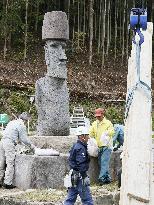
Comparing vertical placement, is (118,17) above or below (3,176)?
above

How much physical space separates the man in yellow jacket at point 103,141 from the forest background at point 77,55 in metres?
12.6

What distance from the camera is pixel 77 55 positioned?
4025cm

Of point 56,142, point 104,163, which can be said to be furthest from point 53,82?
point 104,163

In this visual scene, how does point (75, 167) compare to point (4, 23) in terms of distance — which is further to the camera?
point (4, 23)

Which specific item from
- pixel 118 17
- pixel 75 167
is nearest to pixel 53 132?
pixel 75 167

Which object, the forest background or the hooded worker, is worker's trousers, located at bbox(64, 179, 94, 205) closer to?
the hooded worker

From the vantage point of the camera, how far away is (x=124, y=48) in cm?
4344

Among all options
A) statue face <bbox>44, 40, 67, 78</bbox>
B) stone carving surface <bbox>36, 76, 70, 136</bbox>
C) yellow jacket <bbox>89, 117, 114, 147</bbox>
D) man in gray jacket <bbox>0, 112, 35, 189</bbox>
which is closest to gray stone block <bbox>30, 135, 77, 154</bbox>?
stone carving surface <bbox>36, 76, 70, 136</bbox>

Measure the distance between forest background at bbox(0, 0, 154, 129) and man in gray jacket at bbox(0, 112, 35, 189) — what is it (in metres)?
12.3

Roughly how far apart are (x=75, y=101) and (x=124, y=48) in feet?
49.4

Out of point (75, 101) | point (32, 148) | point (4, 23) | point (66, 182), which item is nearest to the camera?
point (66, 182)

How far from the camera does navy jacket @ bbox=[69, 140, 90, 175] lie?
735 cm

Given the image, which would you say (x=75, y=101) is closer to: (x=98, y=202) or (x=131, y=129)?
(x=98, y=202)

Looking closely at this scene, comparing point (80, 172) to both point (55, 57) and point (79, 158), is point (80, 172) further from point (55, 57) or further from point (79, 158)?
point (55, 57)
